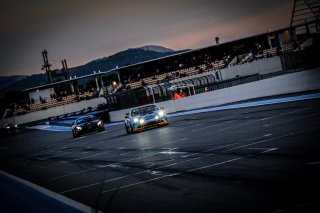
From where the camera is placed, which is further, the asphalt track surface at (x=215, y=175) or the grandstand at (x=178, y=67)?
the grandstand at (x=178, y=67)

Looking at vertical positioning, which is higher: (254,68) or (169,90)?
(254,68)

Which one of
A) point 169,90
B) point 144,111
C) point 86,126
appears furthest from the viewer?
point 169,90

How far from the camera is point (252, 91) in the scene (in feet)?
97.3

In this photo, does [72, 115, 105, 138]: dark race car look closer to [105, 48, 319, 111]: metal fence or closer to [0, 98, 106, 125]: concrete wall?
[105, 48, 319, 111]: metal fence

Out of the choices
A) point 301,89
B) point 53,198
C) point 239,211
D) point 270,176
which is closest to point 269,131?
point 270,176

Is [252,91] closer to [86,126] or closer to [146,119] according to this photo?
[146,119]

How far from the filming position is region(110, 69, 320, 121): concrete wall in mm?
23666

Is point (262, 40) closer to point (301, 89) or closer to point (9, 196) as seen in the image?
point (301, 89)

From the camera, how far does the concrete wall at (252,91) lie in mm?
23666

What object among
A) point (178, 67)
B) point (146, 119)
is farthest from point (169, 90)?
point (178, 67)

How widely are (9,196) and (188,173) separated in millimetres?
4997

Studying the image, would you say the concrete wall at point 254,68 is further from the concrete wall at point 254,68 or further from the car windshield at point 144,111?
the car windshield at point 144,111

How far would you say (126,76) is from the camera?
263 feet

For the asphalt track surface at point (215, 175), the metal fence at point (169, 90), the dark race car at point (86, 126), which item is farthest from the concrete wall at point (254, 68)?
the asphalt track surface at point (215, 175)
